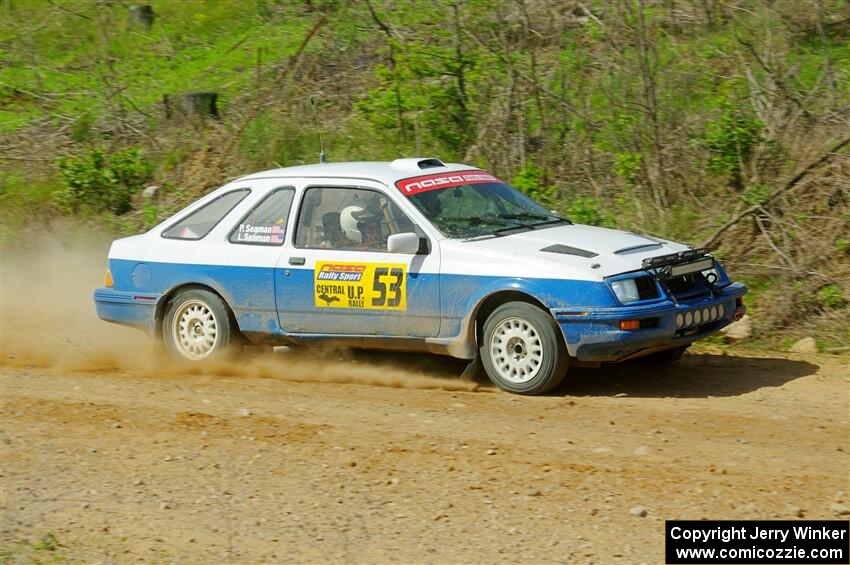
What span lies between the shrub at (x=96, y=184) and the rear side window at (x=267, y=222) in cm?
684

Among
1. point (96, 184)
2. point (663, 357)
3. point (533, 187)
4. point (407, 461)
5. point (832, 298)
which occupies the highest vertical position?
point (96, 184)

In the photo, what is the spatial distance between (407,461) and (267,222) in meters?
3.18

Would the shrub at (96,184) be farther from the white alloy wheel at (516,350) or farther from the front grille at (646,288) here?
the front grille at (646,288)

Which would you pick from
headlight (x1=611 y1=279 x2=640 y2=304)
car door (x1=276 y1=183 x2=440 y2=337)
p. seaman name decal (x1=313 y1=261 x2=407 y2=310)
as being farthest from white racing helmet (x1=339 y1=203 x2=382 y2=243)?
headlight (x1=611 y1=279 x2=640 y2=304)

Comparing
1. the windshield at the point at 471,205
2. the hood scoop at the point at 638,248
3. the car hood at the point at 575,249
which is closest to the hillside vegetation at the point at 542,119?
the hood scoop at the point at 638,248

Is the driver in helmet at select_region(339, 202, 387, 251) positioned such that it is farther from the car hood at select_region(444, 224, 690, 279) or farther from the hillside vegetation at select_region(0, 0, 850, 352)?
the hillside vegetation at select_region(0, 0, 850, 352)

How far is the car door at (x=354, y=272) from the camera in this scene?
8461 millimetres

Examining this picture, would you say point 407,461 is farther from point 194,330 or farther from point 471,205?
point 194,330

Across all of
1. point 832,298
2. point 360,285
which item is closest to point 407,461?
point 360,285

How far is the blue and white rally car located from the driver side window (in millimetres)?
11

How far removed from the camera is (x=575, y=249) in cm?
815

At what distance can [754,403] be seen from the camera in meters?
7.77

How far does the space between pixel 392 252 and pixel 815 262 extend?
451 cm

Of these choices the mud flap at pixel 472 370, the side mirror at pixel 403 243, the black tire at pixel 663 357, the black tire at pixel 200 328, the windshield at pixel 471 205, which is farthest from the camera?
the black tire at pixel 200 328
